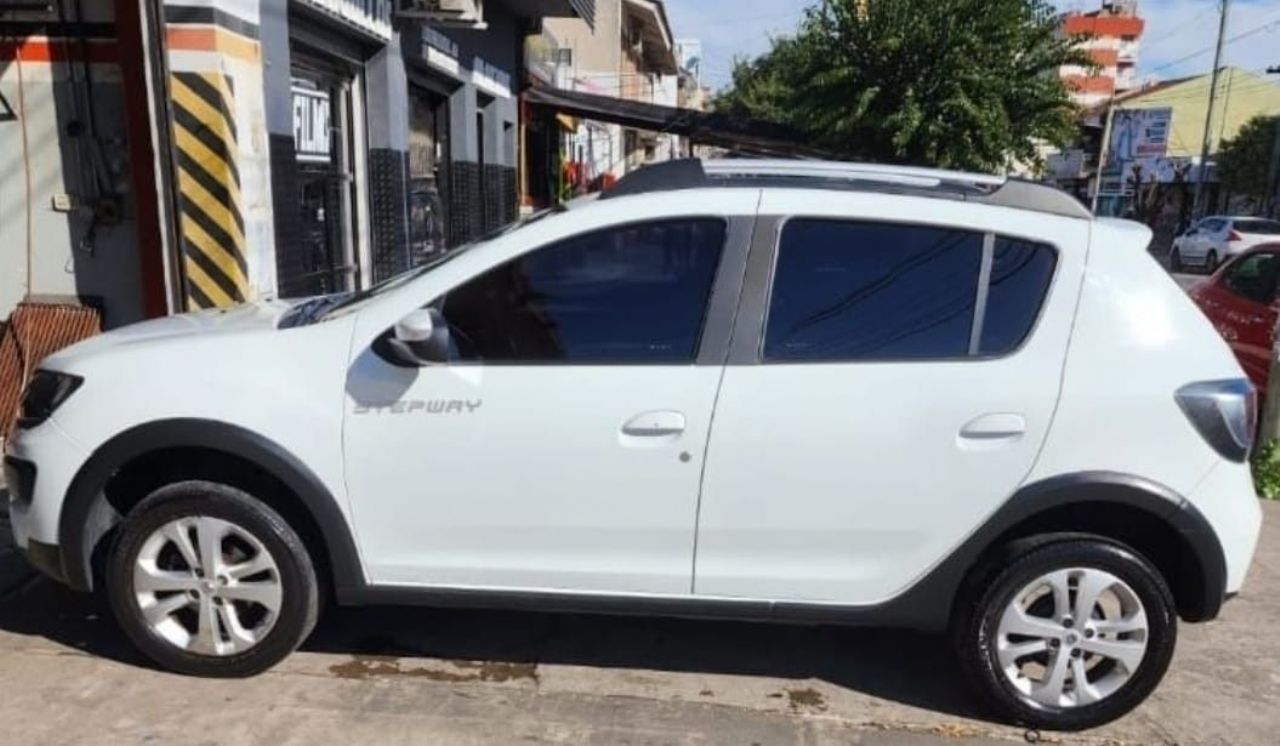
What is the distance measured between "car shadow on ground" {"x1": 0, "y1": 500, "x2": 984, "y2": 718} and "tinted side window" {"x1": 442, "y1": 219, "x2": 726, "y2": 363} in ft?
4.10

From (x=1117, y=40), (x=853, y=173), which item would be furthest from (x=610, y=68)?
(x=1117, y=40)

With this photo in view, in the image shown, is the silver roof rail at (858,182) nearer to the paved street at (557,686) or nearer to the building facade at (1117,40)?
the paved street at (557,686)

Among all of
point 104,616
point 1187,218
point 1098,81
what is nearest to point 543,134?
point 104,616

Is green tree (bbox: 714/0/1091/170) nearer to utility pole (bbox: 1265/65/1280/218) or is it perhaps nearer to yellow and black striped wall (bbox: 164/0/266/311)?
yellow and black striped wall (bbox: 164/0/266/311)

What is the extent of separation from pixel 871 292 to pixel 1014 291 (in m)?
0.46

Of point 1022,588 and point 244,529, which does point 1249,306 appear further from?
point 244,529

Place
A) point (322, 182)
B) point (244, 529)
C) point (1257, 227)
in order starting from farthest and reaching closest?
point (1257, 227), point (322, 182), point (244, 529)

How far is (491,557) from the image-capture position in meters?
3.44

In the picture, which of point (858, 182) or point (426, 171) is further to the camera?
point (426, 171)

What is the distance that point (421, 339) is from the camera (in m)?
3.24

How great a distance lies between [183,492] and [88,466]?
13.1 inches

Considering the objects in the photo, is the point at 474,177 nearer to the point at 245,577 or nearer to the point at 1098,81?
the point at 245,577

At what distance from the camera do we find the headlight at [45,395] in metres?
3.48

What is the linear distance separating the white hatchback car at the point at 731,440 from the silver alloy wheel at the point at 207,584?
1 centimetres
